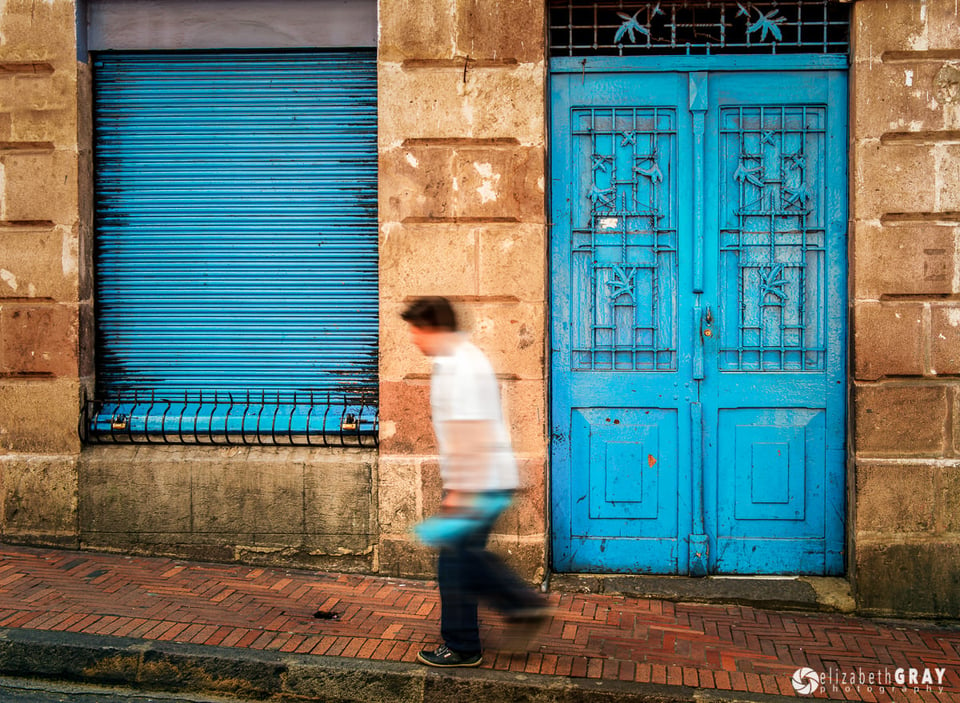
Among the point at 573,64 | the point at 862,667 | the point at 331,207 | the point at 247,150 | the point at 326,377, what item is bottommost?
the point at 862,667

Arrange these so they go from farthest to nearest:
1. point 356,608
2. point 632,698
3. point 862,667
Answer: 1. point 356,608
2. point 862,667
3. point 632,698

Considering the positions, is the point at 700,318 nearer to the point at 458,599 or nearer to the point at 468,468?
the point at 468,468

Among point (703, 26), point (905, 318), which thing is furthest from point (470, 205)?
point (905, 318)

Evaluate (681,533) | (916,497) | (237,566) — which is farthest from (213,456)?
(916,497)

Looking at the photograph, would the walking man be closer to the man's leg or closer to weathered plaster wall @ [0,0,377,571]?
the man's leg

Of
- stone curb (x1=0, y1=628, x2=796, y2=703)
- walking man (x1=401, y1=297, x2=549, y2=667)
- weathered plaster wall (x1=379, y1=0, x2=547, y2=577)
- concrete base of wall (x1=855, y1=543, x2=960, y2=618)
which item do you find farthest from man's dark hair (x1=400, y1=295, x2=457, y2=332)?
concrete base of wall (x1=855, y1=543, x2=960, y2=618)

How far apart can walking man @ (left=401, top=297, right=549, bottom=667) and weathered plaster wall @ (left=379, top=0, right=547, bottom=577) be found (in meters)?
1.44

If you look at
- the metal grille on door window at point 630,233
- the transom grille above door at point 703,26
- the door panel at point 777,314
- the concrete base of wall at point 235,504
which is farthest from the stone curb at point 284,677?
the transom grille above door at point 703,26

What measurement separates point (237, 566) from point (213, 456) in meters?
0.74

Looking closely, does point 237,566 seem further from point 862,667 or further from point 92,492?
point 862,667

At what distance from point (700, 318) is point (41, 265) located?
14.3 ft

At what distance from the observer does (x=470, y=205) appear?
573cm

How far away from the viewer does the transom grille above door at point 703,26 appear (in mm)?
5789

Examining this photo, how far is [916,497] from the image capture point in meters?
5.53
